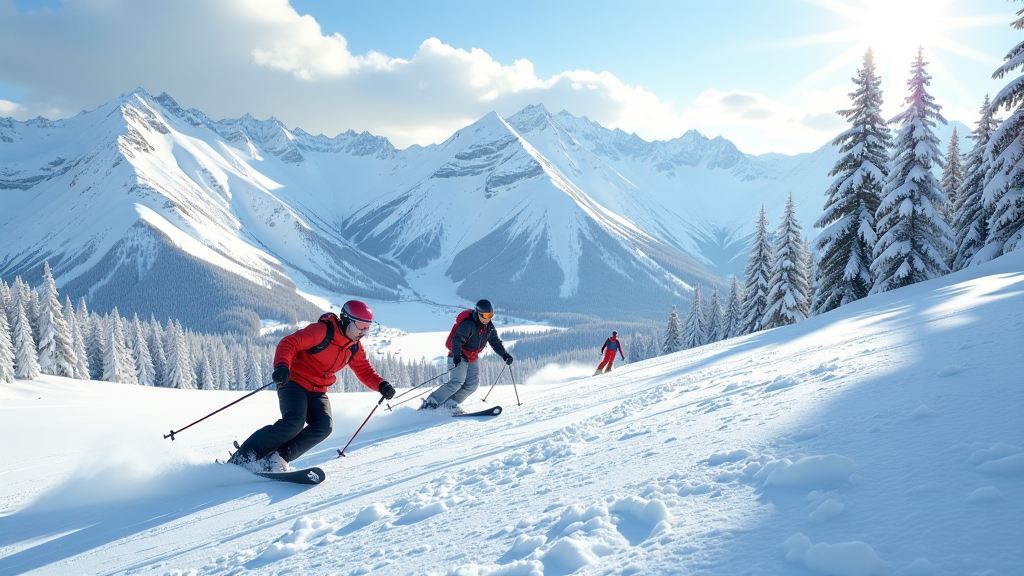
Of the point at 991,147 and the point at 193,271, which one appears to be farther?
the point at 193,271

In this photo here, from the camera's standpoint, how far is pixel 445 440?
6824 mm

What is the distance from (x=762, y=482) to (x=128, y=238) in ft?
757

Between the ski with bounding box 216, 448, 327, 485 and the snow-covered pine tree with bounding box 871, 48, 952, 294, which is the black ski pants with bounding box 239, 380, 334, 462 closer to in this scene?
the ski with bounding box 216, 448, 327, 485

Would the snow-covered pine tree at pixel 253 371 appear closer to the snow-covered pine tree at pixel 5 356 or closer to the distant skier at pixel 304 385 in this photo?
the snow-covered pine tree at pixel 5 356

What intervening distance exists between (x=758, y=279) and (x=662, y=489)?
1265 inches

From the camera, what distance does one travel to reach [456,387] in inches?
387

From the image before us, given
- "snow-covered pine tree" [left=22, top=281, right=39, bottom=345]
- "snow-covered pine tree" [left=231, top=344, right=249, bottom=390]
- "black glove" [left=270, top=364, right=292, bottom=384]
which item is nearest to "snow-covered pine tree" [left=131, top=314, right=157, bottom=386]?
"snow-covered pine tree" [left=22, top=281, right=39, bottom=345]

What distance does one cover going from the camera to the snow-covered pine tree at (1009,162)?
15.4 metres

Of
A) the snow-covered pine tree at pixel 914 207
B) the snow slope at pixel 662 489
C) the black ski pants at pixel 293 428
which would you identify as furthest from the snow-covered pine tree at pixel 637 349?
the black ski pants at pixel 293 428

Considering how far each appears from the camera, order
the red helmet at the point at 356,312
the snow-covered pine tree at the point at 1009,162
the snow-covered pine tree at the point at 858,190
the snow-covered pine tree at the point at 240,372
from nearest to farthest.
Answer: the red helmet at the point at 356,312, the snow-covered pine tree at the point at 1009,162, the snow-covered pine tree at the point at 858,190, the snow-covered pine tree at the point at 240,372

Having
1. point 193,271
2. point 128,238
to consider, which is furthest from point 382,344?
point 128,238

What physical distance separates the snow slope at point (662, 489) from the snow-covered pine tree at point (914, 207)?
44.8ft

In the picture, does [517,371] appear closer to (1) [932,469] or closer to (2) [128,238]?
(1) [932,469]

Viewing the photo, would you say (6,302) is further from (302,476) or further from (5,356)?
(302,476)
